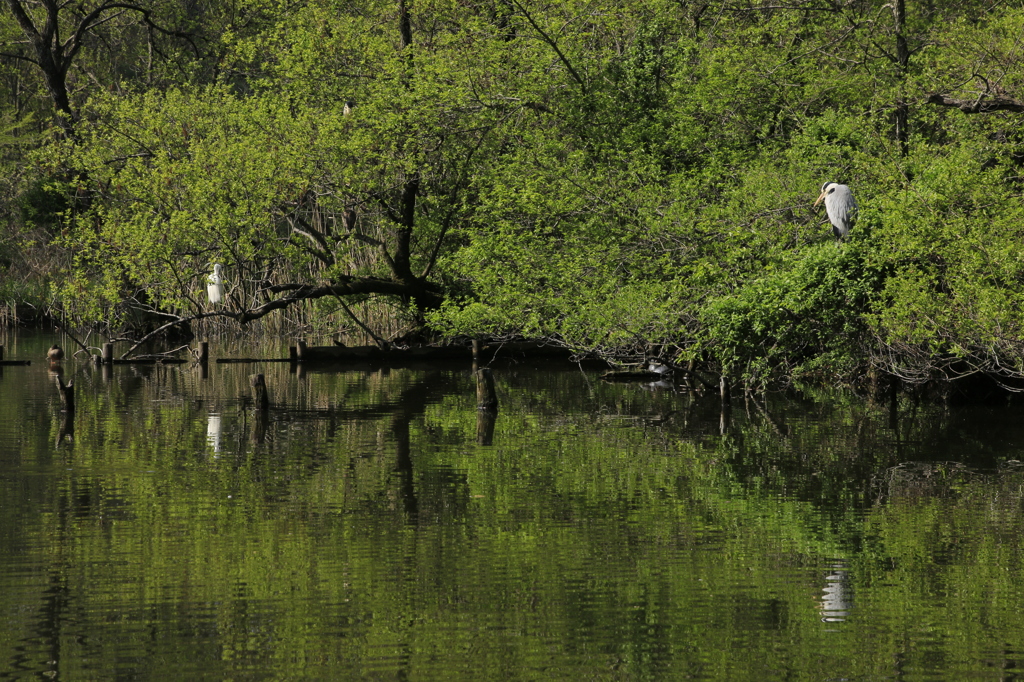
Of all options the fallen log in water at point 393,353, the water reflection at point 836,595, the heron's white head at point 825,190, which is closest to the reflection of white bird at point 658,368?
the fallen log in water at point 393,353

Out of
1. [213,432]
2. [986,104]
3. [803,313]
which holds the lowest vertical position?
[213,432]

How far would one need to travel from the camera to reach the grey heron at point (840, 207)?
18.7 metres

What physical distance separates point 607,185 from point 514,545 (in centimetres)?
1345

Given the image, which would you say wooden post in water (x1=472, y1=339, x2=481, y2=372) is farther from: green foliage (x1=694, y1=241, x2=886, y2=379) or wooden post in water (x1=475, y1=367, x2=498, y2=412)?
green foliage (x1=694, y1=241, x2=886, y2=379)

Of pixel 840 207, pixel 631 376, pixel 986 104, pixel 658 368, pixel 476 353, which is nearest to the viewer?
pixel 840 207

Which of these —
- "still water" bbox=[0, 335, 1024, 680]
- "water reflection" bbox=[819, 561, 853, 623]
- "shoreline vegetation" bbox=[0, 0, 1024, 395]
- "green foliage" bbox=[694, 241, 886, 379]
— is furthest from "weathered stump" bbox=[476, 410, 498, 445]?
"water reflection" bbox=[819, 561, 853, 623]

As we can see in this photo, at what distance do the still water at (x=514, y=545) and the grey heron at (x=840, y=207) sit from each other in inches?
103

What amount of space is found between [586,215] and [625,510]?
1217 cm

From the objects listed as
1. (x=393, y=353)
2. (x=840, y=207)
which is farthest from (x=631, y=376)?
(x=840, y=207)

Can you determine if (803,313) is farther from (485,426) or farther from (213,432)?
(213,432)

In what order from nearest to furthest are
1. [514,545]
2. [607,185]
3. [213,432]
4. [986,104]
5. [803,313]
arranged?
[514,545] < [213,432] < [803,313] < [986,104] < [607,185]

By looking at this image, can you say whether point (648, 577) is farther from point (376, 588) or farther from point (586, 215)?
point (586, 215)

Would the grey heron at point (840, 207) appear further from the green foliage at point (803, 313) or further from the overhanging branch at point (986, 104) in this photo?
the overhanging branch at point (986, 104)

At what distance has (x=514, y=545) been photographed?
35.4ft
